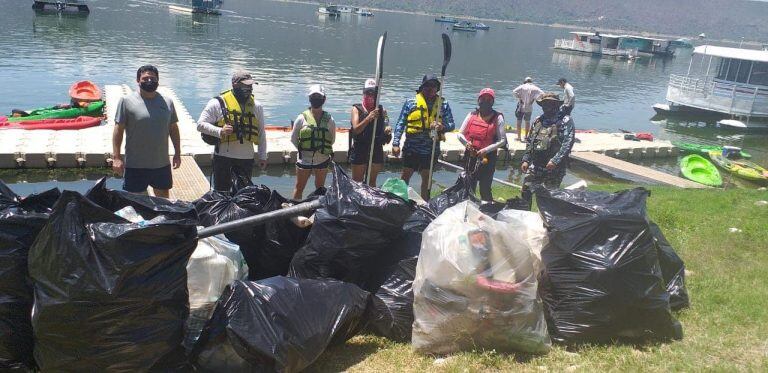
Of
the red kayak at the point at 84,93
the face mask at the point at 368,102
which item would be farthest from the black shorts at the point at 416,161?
the red kayak at the point at 84,93

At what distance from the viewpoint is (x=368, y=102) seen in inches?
269

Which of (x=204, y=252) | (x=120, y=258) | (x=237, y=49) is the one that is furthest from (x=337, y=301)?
(x=237, y=49)

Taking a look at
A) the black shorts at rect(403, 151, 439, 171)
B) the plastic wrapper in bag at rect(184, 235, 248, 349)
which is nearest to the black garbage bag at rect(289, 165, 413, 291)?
the plastic wrapper in bag at rect(184, 235, 248, 349)

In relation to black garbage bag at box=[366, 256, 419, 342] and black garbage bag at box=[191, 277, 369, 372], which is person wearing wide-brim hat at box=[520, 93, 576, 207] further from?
black garbage bag at box=[191, 277, 369, 372]

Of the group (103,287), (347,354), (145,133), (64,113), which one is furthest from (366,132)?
(64,113)

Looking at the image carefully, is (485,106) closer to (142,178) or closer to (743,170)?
(142,178)

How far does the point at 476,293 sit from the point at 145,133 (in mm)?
3426

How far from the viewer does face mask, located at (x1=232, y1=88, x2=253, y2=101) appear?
591cm

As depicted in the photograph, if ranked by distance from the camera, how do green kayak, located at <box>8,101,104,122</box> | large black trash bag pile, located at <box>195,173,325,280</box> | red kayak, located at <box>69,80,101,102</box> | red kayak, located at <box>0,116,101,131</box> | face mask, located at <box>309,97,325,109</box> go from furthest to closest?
1. red kayak, located at <box>69,80,101,102</box>
2. green kayak, located at <box>8,101,104,122</box>
3. red kayak, located at <box>0,116,101,131</box>
4. face mask, located at <box>309,97,325,109</box>
5. large black trash bag pile, located at <box>195,173,325,280</box>

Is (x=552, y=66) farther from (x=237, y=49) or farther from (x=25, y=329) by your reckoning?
(x=25, y=329)

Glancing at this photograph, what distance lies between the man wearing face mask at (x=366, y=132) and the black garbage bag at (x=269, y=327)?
3111 millimetres

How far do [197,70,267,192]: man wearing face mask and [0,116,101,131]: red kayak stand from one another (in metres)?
9.43

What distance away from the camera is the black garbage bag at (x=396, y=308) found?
3994 mm

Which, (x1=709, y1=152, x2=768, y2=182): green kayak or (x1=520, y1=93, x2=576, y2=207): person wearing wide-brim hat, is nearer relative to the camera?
(x1=520, y1=93, x2=576, y2=207): person wearing wide-brim hat
